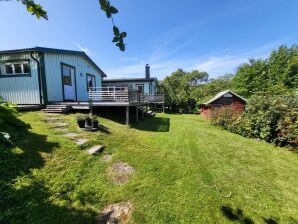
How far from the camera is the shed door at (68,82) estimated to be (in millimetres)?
10633

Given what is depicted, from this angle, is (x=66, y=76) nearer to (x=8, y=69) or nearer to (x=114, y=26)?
(x=8, y=69)

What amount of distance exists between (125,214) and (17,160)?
2.62m

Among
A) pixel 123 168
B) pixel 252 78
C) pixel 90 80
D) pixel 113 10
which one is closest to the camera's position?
pixel 113 10

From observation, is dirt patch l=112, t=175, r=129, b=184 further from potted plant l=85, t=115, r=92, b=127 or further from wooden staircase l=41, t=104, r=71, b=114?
wooden staircase l=41, t=104, r=71, b=114

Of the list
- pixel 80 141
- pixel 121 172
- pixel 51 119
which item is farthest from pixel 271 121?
pixel 51 119

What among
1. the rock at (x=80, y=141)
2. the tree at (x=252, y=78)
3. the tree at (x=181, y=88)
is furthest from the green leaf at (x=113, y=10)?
the tree at (x=252, y=78)

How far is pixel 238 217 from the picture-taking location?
9.57 feet

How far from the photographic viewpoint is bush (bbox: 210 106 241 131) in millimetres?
10406

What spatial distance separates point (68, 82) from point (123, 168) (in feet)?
29.0

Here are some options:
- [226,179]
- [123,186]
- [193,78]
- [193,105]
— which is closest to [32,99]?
[123,186]

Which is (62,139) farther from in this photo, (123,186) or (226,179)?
(226,179)

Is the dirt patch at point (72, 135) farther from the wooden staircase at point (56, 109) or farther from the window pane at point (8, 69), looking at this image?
the window pane at point (8, 69)

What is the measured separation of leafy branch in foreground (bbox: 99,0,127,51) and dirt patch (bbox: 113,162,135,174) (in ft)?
11.0

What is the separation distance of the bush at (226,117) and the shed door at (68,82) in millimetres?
9701
